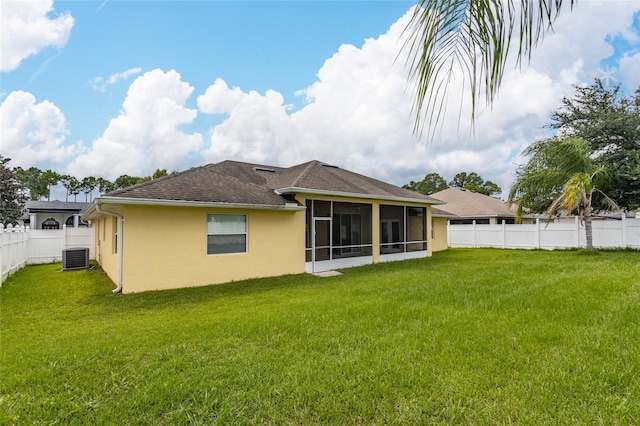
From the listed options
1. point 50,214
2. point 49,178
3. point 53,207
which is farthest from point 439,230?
point 49,178

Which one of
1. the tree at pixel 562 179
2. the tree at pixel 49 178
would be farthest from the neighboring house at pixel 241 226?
the tree at pixel 49 178

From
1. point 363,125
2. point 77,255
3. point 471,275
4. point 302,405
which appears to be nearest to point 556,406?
point 302,405

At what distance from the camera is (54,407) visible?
311cm

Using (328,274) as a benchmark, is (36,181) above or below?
above

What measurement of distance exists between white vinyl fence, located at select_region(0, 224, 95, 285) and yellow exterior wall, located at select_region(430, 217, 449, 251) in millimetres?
19210

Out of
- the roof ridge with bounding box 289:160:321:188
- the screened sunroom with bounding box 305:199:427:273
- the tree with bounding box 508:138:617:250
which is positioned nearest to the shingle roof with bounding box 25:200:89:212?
the roof ridge with bounding box 289:160:321:188

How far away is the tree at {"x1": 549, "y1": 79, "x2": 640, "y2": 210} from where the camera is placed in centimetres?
1555

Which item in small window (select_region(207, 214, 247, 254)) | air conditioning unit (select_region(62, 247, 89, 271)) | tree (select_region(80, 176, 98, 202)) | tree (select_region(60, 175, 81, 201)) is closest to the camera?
small window (select_region(207, 214, 247, 254))

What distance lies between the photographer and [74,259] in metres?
13.1

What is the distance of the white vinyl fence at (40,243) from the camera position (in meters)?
11.4

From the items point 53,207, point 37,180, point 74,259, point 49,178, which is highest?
point 49,178

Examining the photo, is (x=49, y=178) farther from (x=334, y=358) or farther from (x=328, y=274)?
(x=334, y=358)

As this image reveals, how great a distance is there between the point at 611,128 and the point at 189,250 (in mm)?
20038

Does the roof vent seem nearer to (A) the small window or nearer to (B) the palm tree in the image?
(A) the small window
